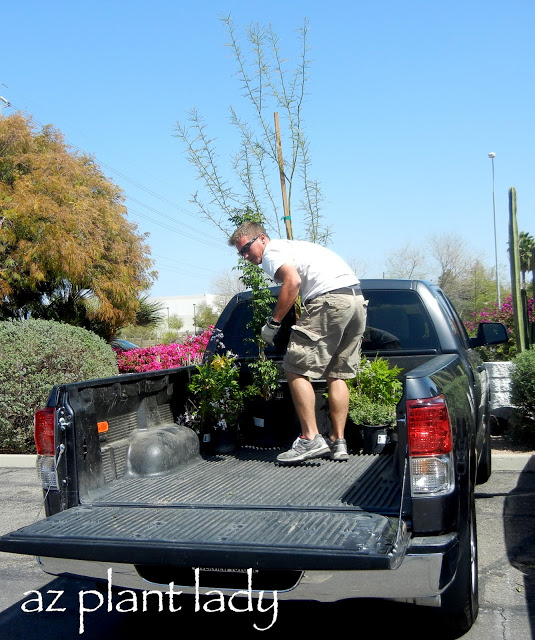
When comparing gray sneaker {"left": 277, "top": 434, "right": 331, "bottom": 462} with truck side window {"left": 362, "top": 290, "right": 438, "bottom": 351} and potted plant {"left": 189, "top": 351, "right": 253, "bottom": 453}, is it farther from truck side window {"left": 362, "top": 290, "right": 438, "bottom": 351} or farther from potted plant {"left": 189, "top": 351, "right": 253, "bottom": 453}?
truck side window {"left": 362, "top": 290, "right": 438, "bottom": 351}

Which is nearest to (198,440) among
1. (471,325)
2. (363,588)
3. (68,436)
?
(68,436)

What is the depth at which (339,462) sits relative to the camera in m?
4.12

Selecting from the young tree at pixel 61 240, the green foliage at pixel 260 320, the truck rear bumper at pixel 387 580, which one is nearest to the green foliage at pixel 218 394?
the green foliage at pixel 260 320

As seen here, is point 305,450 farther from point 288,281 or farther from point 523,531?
point 523,531

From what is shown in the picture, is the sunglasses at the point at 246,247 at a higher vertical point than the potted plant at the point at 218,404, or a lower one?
higher

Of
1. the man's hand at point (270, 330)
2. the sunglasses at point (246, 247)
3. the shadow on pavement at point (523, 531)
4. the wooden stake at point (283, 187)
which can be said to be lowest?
the shadow on pavement at point (523, 531)

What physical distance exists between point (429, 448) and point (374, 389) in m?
1.73

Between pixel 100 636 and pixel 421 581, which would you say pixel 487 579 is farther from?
pixel 100 636

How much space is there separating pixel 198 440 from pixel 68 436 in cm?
122

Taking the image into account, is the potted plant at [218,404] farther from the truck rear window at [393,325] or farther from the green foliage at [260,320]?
the truck rear window at [393,325]

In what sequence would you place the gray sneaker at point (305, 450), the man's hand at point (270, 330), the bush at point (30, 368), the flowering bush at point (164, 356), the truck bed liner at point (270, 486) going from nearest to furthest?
the truck bed liner at point (270, 486), the gray sneaker at point (305, 450), the man's hand at point (270, 330), the bush at point (30, 368), the flowering bush at point (164, 356)

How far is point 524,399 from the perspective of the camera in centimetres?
716

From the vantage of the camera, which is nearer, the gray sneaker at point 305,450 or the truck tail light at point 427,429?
the truck tail light at point 427,429

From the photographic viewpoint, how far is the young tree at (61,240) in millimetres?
11648
